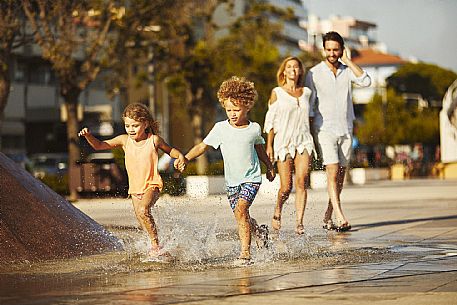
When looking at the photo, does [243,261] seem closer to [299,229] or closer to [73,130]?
[299,229]

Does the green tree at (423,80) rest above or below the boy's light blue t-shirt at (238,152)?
above

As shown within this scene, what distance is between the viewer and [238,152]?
9852 mm

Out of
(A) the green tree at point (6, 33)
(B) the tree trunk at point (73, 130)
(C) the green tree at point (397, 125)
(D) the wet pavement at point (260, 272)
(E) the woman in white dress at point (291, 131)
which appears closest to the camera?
(D) the wet pavement at point (260, 272)

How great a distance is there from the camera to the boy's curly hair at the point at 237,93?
9.80m

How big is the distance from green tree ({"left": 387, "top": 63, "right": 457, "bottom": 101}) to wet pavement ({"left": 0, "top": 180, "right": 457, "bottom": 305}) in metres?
129

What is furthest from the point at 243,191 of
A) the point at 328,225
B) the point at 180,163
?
the point at 328,225

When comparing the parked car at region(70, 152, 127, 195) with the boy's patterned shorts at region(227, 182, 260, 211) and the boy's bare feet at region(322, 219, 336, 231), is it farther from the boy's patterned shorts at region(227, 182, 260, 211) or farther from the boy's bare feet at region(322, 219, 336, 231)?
the boy's patterned shorts at region(227, 182, 260, 211)

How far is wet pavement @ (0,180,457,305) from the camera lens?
24.1 feet

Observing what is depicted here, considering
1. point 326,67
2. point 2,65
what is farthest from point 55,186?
point 326,67

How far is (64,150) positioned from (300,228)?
182 feet

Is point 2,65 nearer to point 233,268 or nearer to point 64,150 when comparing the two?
point 233,268

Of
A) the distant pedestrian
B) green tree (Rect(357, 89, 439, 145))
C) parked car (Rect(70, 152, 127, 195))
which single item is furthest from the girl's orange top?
green tree (Rect(357, 89, 439, 145))

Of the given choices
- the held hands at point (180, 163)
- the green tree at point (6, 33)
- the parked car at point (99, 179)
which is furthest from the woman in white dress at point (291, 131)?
the green tree at point (6, 33)

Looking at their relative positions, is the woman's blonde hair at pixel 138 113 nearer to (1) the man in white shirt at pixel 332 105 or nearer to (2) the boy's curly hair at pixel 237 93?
(2) the boy's curly hair at pixel 237 93
